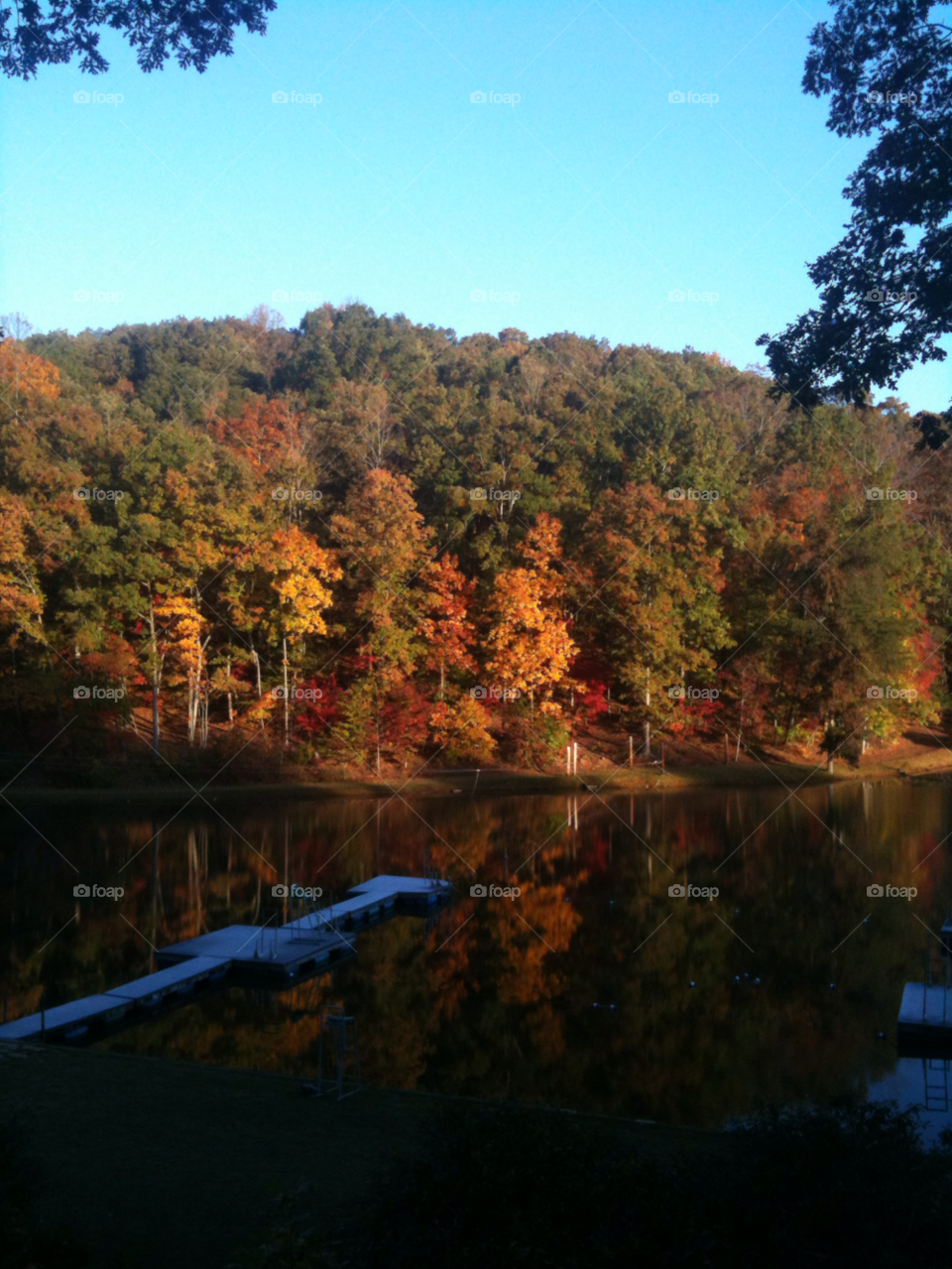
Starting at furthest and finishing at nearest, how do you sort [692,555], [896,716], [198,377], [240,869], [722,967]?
[198,377] < [896,716] < [692,555] < [240,869] < [722,967]

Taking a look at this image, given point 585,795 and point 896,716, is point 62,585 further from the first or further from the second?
point 896,716

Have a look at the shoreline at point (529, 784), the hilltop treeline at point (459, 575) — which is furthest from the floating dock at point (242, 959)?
the hilltop treeline at point (459, 575)

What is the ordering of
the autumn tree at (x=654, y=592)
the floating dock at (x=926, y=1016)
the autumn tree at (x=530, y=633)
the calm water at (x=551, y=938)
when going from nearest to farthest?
the calm water at (x=551, y=938) < the floating dock at (x=926, y=1016) < the autumn tree at (x=530, y=633) < the autumn tree at (x=654, y=592)

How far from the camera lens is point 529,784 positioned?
Answer: 2786 cm

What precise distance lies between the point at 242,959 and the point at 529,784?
625 inches

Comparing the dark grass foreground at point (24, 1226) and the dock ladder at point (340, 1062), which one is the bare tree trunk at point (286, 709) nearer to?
the dock ladder at point (340, 1062)

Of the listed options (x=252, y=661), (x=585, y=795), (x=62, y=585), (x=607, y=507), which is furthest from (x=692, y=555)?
(x=62, y=585)

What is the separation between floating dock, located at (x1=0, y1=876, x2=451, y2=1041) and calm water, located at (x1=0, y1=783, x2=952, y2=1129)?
32 cm

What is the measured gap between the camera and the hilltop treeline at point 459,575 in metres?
27.0

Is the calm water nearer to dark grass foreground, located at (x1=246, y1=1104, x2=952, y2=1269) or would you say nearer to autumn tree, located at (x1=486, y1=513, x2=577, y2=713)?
dark grass foreground, located at (x1=246, y1=1104, x2=952, y2=1269)

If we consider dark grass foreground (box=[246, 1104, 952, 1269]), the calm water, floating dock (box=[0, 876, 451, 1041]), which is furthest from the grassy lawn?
floating dock (box=[0, 876, 451, 1041])

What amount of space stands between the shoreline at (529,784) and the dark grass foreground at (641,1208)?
21.2 m

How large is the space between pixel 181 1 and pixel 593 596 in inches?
884

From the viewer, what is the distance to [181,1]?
9039mm
